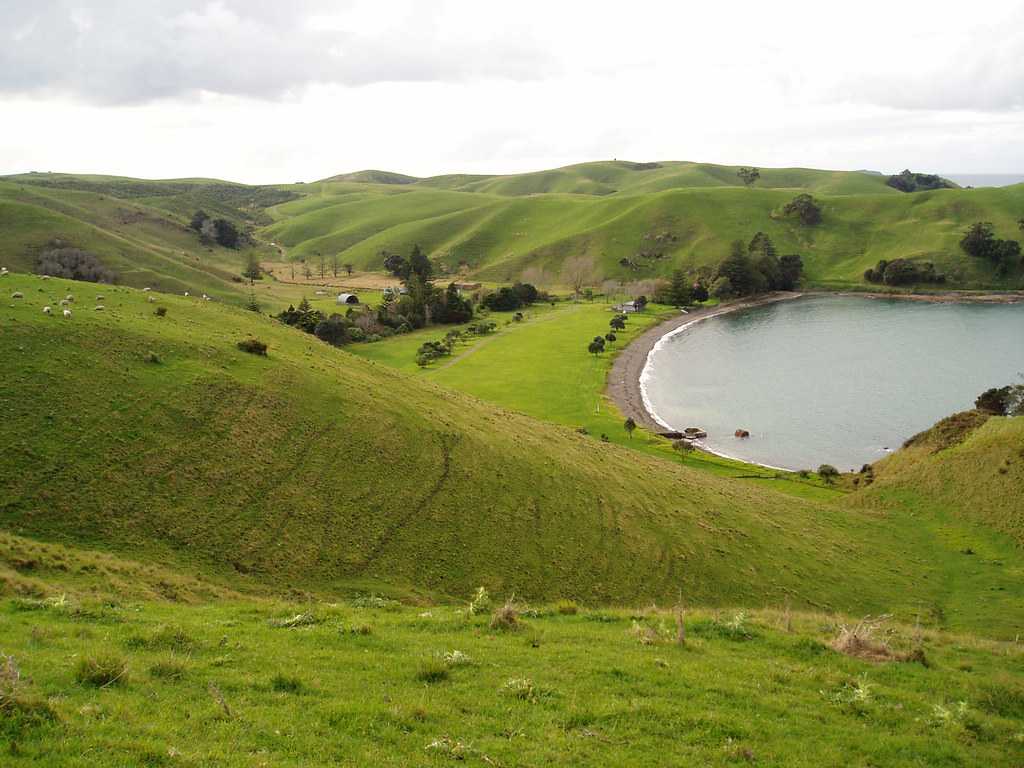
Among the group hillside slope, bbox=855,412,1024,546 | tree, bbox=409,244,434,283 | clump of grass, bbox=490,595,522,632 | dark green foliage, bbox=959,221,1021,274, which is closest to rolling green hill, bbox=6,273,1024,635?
hillside slope, bbox=855,412,1024,546

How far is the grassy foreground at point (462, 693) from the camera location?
1133 cm

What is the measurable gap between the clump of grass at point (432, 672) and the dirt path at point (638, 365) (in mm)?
60044

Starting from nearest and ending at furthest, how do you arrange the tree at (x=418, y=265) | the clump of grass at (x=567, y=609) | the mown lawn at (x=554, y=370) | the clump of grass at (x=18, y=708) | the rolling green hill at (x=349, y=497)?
the clump of grass at (x=18, y=708) → the clump of grass at (x=567, y=609) → the rolling green hill at (x=349, y=497) → the mown lawn at (x=554, y=370) → the tree at (x=418, y=265)

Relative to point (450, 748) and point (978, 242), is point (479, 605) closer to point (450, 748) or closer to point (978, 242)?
point (450, 748)

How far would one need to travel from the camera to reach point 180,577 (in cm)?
2308

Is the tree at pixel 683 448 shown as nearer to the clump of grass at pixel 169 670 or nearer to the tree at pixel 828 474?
the tree at pixel 828 474

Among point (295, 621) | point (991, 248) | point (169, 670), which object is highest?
point (991, 248)

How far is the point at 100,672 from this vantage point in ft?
41.4

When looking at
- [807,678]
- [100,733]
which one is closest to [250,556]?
[100,733]

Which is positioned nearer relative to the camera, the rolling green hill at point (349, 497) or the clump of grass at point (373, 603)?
the clump of grass at point (373, 603)

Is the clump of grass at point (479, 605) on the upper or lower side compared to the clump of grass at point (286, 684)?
lower

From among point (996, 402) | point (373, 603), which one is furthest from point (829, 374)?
point (373, 603)

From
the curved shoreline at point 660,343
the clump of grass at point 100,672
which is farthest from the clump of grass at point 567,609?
the curved shoreline at point 660,343

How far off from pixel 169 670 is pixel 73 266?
11268 cm
